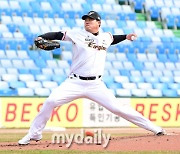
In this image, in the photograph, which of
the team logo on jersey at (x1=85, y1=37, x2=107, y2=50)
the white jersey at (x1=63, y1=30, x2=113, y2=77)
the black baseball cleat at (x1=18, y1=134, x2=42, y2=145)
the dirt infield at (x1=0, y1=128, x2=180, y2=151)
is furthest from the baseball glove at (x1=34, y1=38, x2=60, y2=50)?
the dirt infield at (x1=0, y1=128, x2=180, y2=151)

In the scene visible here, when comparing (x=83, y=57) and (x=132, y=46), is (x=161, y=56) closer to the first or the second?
(x=132, y=46)

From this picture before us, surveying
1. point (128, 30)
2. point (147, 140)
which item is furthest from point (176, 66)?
point (147, 140)

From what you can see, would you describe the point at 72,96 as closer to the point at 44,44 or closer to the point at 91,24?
the point at 44,44

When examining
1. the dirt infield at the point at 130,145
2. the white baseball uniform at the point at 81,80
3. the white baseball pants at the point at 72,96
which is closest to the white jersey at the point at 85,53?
the white baseball uniform at the point at 81,80

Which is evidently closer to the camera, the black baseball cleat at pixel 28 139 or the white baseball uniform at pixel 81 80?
the white baseball uniform at pixel 81 80

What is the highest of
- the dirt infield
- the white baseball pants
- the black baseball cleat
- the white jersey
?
the white jersey

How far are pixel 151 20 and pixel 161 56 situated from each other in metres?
2.57

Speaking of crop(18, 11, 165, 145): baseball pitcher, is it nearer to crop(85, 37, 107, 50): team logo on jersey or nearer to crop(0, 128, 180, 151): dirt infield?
crop(85, 37, 107, 50): team logo on jersey

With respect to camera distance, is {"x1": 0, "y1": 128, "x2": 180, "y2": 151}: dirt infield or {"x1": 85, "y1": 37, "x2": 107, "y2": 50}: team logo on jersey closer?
{"x1": 85, "y1": 37, "x2": 107, "y2": 50}: team logo on jersey

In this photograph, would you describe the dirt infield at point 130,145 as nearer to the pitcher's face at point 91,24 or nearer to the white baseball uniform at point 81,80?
the white baseball uniform at point 81,80

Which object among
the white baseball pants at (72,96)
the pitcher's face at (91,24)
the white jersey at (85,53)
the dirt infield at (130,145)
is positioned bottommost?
the dirt infield at (130,145)

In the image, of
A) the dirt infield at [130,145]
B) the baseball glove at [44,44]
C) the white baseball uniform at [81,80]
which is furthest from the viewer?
the dirt infield at [130,145]

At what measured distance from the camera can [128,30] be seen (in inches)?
952

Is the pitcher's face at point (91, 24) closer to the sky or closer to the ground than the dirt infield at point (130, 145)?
closer to the sky
